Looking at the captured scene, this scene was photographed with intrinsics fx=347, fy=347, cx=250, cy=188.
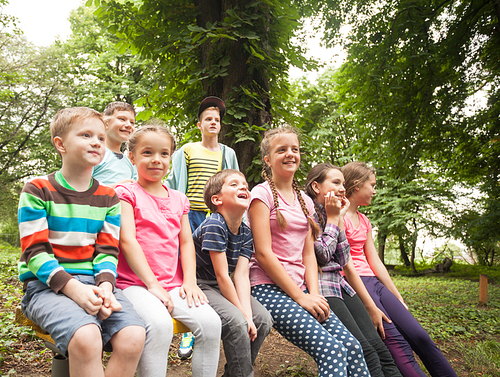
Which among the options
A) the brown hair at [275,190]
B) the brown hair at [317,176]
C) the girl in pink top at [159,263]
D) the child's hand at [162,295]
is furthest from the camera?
the brown hair at [317,176]

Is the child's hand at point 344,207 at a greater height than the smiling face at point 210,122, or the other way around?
the smiling face at point 210,122

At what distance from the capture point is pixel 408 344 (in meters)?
2.53

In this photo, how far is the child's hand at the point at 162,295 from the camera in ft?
5.90

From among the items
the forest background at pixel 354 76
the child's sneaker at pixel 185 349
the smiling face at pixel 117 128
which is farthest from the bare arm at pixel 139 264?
the forest background at pixel 354 76

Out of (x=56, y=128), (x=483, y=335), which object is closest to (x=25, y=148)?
(x=56, y=128)

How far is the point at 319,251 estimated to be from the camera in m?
2.50

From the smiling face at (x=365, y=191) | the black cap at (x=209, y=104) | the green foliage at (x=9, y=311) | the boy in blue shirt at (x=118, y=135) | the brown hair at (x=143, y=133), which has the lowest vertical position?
the green foliage at (x=9, y=311)

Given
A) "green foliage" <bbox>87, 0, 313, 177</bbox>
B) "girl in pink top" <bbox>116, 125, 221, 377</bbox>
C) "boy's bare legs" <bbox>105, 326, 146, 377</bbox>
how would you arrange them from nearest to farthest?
"boy's bare legs" <bbox>105, 326, 146, 377</bbox> → "girl in pink top" <bbox>116, 125, 221, 377</bbox> → "green foliage" <bbox>87, 0, 313, 177</bbox>

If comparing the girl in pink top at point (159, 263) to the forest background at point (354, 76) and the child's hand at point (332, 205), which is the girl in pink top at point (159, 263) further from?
the forest background at point (354, 76)

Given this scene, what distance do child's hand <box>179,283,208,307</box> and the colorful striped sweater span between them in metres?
0.40

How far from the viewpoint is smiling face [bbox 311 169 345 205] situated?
2712mm

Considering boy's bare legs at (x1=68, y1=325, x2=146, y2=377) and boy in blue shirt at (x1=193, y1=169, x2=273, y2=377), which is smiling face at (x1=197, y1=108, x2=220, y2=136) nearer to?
boy in blue shirt at (x1=193, y1=169, x2=273, y2=377)

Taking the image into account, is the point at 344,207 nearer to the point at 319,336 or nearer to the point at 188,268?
the point at 319,336

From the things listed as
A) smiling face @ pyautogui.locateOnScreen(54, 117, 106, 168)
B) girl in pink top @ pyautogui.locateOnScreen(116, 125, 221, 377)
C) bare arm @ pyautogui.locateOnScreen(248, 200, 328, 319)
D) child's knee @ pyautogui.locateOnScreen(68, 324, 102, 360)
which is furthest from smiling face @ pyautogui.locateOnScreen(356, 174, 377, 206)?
child's knee @ pyautogui.locateOnScreen(68, 324, 102, 360)
